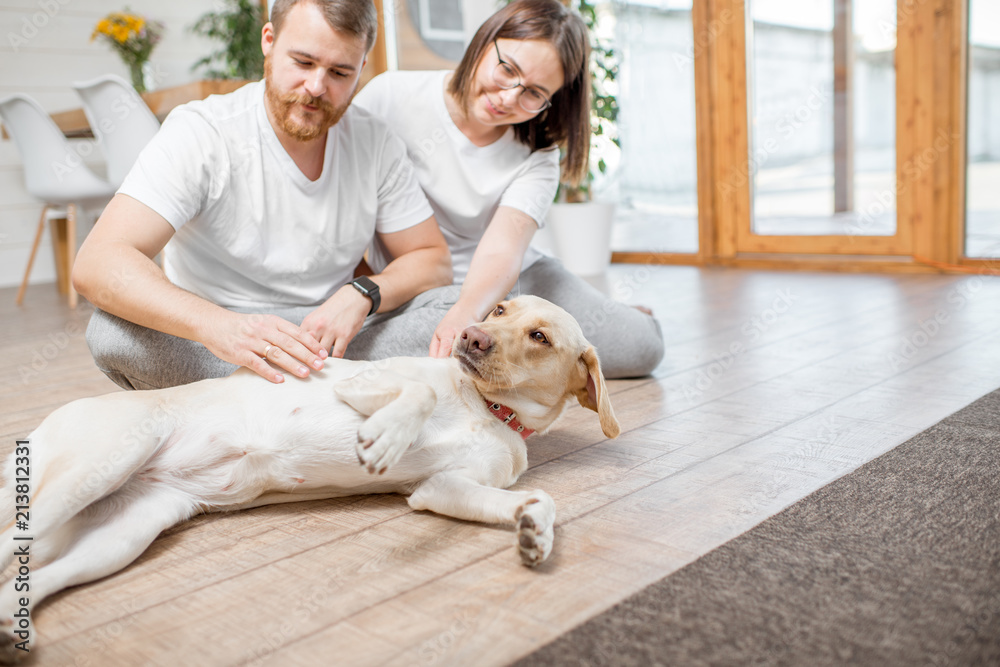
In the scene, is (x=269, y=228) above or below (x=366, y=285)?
above

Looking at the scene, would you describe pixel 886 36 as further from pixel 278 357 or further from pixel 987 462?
pixel 278 357

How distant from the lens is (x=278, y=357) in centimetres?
142

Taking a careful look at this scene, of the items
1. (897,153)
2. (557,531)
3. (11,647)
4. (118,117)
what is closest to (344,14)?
(557,531)

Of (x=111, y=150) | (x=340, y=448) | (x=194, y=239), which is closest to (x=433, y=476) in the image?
(x=340, y=448)

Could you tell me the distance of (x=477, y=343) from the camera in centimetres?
141

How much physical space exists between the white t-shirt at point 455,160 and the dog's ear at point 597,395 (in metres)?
0.82

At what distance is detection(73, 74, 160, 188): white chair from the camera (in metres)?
4.18

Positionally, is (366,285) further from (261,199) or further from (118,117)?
(118,117)

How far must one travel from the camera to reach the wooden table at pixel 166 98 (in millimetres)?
4027

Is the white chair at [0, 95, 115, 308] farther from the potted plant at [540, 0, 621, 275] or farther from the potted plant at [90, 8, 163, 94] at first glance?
the potted plant at [540, 0, 621, 275]

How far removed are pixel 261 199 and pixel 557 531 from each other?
1.04 metres

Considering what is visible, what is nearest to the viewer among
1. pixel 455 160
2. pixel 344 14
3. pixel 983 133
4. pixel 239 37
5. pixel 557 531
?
pixel 557 531

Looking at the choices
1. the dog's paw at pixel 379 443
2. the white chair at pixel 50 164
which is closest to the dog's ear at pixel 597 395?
the dog's paw at pixel 379 443

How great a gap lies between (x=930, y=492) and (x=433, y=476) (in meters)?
0.85
